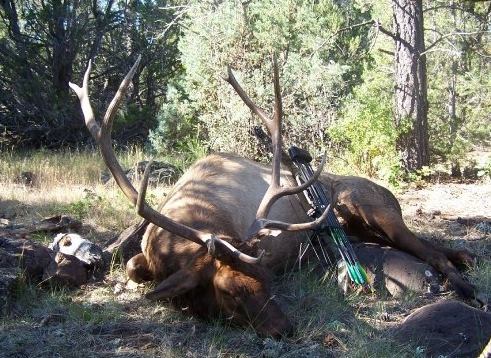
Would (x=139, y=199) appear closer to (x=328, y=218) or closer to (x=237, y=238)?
(x=237, y=238)

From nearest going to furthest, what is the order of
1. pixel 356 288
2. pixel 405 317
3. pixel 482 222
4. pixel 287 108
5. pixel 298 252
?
pixel 405 317 < pixel 356 288 < pixel 298 252 < pixel 482 222 < pixel 287 108

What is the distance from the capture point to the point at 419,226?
23.1 feet

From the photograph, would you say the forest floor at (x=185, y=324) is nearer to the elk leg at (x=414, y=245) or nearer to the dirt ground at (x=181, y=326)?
the dirt ground at (x=181, y=326)

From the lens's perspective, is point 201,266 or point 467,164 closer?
point 201,266

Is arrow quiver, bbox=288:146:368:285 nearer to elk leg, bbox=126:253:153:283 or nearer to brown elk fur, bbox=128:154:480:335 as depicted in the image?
brown elk fur, bbox=128:154:480:335

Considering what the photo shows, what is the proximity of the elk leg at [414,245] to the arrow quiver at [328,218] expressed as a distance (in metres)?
0.45

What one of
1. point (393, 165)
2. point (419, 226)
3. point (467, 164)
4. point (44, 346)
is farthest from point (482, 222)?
point (44, 346)

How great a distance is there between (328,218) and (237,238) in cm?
119

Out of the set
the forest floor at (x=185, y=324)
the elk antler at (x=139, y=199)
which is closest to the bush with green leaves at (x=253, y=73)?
the forest floor at (x=185, y=324)

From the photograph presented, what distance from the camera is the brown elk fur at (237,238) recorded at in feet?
13.1

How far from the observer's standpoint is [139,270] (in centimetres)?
482

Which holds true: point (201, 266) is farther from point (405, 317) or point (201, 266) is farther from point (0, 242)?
point (0, 242)

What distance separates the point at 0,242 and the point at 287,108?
24.7ft

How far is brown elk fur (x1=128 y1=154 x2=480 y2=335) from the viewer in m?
3.99
